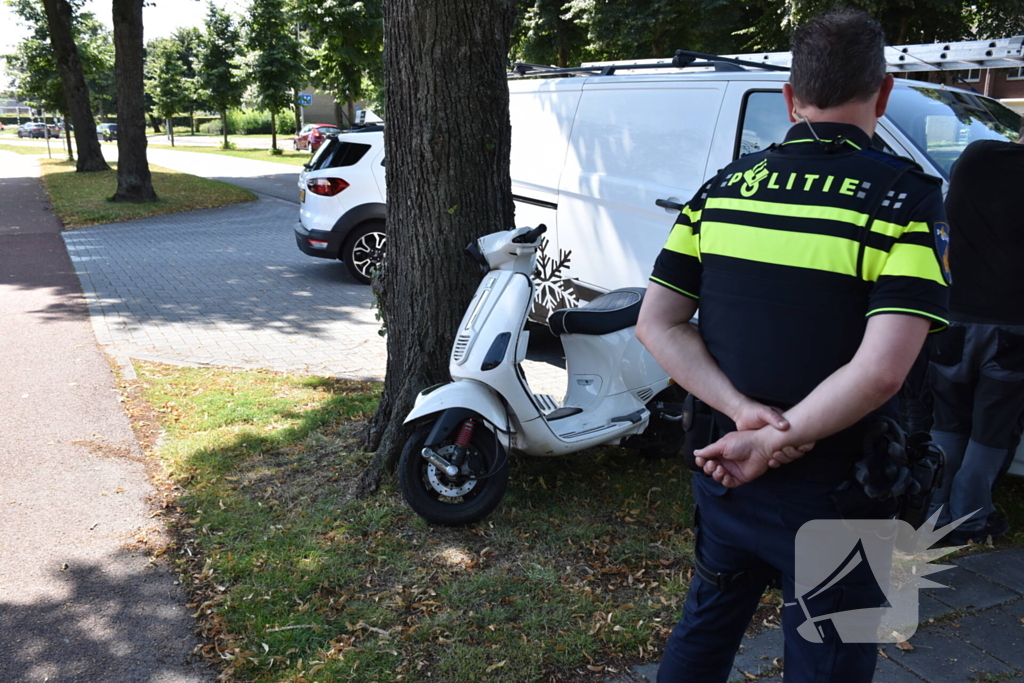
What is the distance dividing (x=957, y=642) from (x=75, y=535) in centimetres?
393

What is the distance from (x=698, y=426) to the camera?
218 cm

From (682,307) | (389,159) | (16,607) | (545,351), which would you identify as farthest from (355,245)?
(682,307)

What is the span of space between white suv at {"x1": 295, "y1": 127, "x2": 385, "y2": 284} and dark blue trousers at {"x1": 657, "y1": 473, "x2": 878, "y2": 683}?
8.36m

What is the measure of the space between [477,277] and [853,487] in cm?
301

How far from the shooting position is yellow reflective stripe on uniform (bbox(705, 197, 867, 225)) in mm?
1825

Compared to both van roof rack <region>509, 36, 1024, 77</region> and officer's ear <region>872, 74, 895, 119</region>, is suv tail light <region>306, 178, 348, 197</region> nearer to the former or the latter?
van roof rack <region>509, 36, 1024, 77</region>

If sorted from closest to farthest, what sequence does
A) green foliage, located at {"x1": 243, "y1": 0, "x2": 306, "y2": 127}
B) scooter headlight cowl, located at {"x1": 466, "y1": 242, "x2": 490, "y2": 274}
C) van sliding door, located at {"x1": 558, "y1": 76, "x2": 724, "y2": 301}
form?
1. scooter headlight cowl, located at {"x1": 466, "y1": 242, "x2": 490, "y2": 274}
2. van sliding door, located at {"x1": 558, "y1": 76, "x2": 724, "y2": 301}
3. green foliage, located at {"x1": 243, "y1": 0, "x2": 306, "y2": 127}

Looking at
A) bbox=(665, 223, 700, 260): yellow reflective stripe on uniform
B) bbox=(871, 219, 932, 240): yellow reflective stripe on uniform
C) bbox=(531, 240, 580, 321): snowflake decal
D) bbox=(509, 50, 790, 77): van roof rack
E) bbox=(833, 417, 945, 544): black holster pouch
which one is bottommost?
bbox=(531, 240, 580, 321): snowflake decal

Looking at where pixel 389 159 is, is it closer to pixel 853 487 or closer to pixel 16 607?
pixel 16 607

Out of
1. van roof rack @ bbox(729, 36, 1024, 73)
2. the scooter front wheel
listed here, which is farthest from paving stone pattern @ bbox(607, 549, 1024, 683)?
van roof rack @ bbox(729, 36, 1024, 73)

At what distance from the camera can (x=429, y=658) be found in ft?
10.7

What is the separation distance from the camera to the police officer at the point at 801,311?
71.1 inches

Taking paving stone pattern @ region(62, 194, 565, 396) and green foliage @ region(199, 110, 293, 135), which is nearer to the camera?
paving stone pattern @ region(62, 194, 565, 396)

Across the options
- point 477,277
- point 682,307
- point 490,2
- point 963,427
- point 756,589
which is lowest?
point 963,427
